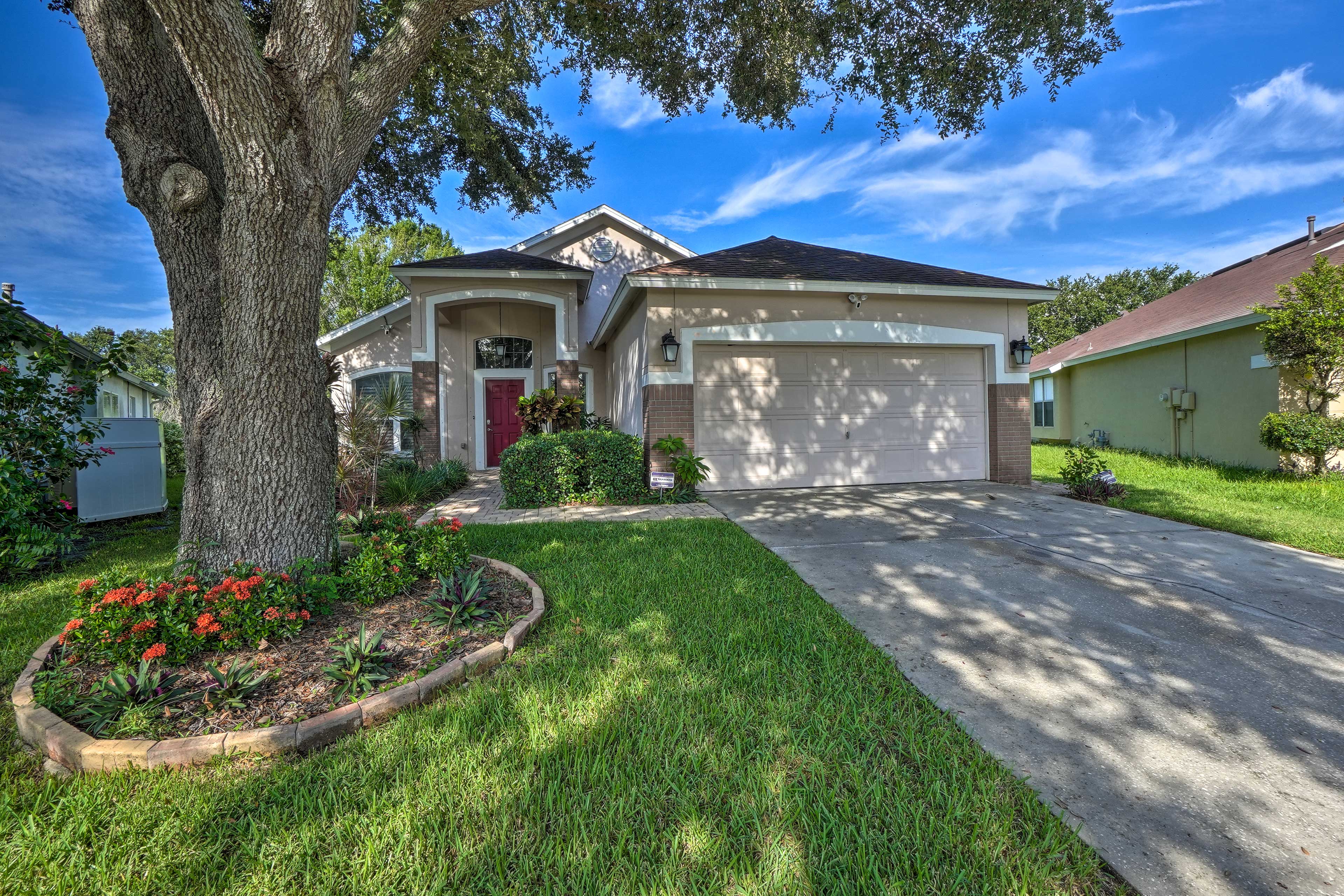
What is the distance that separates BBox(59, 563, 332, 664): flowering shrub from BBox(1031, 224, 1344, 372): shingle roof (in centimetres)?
1506

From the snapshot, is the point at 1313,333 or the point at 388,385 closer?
the point at 1313,333

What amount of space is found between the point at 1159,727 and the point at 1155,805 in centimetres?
60

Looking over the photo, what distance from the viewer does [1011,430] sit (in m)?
8.52

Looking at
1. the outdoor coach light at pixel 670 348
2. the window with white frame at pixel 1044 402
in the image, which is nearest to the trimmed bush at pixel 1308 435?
the window with white frame at pixel 1044 402

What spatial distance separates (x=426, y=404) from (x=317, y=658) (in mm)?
8686

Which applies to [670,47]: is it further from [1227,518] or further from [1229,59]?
[1229,59]

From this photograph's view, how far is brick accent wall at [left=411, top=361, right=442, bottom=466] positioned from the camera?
410 inches

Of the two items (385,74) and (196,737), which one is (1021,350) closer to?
(385,74)

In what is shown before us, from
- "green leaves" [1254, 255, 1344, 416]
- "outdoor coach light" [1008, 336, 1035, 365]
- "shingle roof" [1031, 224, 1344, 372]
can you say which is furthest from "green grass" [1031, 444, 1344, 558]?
"shingle roof" [1031, 224, 1344, 372]

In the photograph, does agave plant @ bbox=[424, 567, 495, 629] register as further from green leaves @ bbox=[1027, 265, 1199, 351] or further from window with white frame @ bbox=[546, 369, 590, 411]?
green leaves @ bbox=[1027, 265, 1199, 351]

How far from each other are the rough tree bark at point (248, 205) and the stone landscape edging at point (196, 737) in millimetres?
1159

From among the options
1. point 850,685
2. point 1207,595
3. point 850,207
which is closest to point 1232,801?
point 850,685

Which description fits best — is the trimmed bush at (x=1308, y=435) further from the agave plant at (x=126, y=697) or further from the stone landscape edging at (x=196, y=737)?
the agave plant at (x=126, y=697)

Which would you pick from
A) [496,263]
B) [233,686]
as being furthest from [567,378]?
[233,686]
